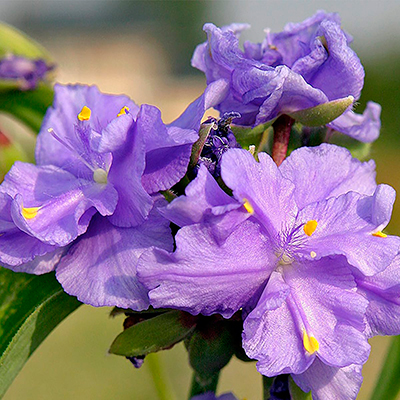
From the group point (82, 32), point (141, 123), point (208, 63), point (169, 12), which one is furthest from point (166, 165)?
point (82, 32)

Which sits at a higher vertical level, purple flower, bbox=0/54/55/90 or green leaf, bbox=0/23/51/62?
green leaf, bbox=0/23/51/62

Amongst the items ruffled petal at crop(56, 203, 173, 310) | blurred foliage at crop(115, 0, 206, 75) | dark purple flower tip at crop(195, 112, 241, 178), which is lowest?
blurred foliage at crop(115, 0, 206, 75)

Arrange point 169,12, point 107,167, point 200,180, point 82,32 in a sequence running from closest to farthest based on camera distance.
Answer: point 200,180
point 107,167
point 169,12
point 82,32

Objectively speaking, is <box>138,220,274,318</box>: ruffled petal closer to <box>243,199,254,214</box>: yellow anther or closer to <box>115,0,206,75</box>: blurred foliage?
<box>243,199,254,214</box>: yellow anther

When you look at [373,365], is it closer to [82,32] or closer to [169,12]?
[169,12]

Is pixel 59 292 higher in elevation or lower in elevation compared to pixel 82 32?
higher

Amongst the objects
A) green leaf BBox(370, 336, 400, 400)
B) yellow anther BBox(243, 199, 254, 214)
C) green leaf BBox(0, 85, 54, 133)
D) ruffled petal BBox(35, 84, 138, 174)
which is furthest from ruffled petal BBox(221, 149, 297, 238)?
green leaf BBox(0, 85, 54, 133)

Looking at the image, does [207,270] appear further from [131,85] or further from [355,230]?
[131,85]
